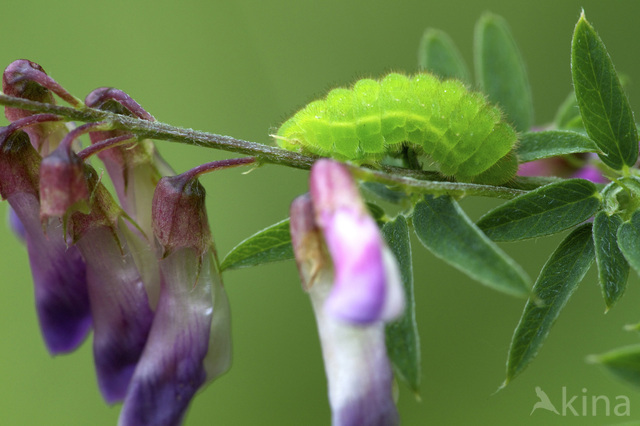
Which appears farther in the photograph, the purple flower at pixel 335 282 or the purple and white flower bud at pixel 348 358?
the purple and white flower bud at pixel 348 358

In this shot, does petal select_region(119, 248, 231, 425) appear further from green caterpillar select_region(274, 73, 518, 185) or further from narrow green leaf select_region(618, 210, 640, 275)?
narrow green leaf select_region(618, 210, 640, 275)

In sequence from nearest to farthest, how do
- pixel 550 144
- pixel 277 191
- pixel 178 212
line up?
pixel 178 212, pixel 550 144, pixel 277 191

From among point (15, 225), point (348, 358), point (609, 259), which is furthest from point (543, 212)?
point (15, 225)

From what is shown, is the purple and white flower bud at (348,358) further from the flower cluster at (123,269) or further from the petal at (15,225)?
the petal at (15,225)

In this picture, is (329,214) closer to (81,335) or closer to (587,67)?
(587,67)

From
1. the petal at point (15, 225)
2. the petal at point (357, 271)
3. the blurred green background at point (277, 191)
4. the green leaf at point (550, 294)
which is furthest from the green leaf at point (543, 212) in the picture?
the blurred green background at point (277, 191)

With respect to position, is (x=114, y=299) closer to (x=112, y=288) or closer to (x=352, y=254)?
(x=112, y=288)
